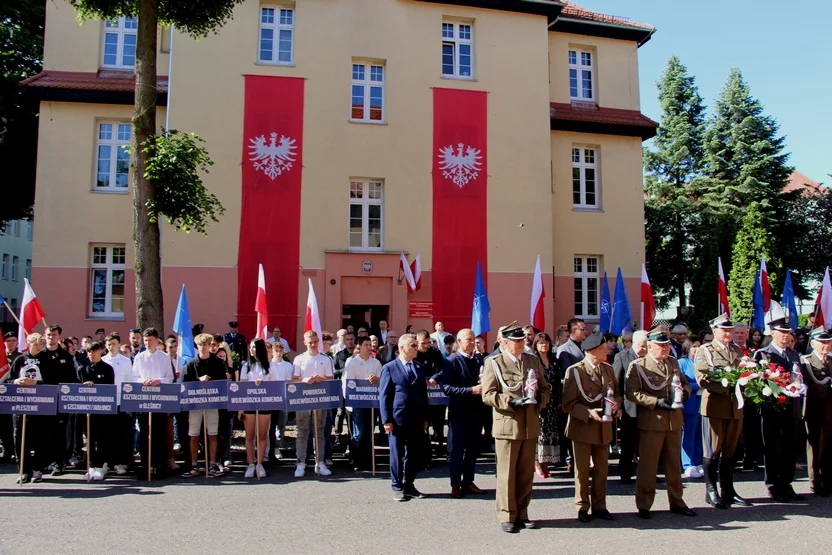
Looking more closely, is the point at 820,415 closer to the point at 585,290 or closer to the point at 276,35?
the point at 585,290

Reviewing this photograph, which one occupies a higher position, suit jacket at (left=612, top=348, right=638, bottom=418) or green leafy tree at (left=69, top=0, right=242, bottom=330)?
green leafy tree at (left=69, top=0, right=242, bottom=330)

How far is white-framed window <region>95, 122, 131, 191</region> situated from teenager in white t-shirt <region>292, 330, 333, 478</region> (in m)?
12.6

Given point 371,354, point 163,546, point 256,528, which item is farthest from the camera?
point 371,354

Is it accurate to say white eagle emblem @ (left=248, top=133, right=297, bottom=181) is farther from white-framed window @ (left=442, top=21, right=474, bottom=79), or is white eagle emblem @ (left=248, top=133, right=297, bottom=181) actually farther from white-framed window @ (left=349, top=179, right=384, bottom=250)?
white-framed window @ (left=442, top=21, right=474, bottom=79)

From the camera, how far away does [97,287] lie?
19.4m

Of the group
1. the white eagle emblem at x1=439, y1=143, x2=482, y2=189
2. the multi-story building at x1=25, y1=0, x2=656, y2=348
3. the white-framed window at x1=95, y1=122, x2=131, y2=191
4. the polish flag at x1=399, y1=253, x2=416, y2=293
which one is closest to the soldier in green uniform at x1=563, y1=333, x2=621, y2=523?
the polish flag at x1=399, y1=253, x2=416, y2=293

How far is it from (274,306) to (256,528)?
41.5 ft

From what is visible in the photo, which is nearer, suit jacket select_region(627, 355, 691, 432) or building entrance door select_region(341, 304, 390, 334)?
suit jacket select_region(627, 355, 691, 432)

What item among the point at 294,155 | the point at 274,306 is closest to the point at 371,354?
the point at 274,306

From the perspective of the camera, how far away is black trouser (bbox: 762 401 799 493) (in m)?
7.79

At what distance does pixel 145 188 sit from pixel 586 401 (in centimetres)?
985

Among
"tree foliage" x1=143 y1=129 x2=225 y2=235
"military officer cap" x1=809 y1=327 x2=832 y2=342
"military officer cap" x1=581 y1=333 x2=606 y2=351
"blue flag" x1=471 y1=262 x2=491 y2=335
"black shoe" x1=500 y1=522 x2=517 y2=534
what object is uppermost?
"tree foliage" x1=143 y1=129 x2=225 y2=235

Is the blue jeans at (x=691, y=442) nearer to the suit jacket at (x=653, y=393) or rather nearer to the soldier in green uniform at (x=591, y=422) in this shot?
the suit jacket at (x=653, y=393)

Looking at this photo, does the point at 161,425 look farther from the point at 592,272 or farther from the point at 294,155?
the point at 592,272
